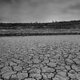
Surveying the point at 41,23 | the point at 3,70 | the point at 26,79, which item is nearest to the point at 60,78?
the point at 26,79

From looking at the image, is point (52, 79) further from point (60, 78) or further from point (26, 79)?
point (26, 79)

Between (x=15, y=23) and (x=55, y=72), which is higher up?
(x=15, y=23)

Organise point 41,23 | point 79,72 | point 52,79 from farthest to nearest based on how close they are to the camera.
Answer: point 41,23, point 79,72, point 52,79

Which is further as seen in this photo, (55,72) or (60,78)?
(55,72)

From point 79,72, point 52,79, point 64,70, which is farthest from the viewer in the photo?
point 64,70

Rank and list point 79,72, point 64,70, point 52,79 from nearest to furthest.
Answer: point 52,79 < point 79,72 < point 64,70

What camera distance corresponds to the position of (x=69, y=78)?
1.42 m

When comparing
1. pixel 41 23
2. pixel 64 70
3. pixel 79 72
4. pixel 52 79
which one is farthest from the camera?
pixel 41 23

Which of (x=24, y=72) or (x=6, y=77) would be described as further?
(x=24, y=72)

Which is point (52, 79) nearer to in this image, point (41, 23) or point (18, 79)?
point (18, 79)

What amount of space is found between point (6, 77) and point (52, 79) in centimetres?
81

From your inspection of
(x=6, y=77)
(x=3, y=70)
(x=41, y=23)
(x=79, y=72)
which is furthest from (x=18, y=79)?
(x=41, y=23)

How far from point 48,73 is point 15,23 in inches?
744

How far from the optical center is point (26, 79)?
141cm
